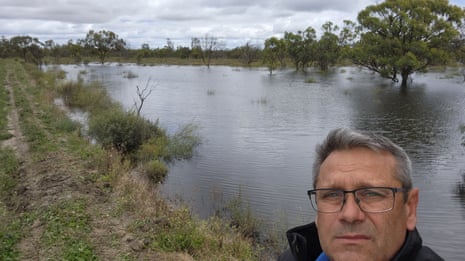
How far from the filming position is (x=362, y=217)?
204cm

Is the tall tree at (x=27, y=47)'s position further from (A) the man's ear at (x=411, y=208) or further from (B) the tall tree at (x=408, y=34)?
(A) the man's ear at (x=411, y=208)

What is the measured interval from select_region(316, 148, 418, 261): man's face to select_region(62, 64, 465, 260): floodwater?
20.7 ft

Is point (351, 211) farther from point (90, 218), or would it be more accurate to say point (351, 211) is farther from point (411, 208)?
point (90, 218)

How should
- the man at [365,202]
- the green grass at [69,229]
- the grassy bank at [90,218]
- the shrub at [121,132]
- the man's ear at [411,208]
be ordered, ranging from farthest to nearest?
1. the shrub at [121,132]
2. the grassy bank at [90,218]
3. the green grass at [69,229]
4. the man's ear at [411,208]
5. the man at [365,202]

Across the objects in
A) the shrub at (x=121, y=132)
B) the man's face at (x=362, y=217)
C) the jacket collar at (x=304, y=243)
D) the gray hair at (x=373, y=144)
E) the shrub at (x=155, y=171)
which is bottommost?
the shrub at (x=155, y=171)

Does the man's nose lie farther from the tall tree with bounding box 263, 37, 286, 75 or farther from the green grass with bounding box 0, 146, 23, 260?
the tall tree with bounding box 263, 37, 286, 75

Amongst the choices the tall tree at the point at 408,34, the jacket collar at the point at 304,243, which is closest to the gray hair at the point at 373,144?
the jacket collar at the point at 304,243

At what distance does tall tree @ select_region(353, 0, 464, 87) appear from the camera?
36406mm

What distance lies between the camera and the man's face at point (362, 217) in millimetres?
2029

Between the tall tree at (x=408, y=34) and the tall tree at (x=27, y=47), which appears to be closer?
the tall tree at (x=408, y=34)

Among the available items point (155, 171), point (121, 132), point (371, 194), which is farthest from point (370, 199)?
point (121, 132)

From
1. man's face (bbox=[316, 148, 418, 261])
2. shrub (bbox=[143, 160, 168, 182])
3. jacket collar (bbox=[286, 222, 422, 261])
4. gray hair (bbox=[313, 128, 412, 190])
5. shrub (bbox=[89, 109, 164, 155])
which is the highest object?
gray hair (bbox=[313, 128, 412, 190])

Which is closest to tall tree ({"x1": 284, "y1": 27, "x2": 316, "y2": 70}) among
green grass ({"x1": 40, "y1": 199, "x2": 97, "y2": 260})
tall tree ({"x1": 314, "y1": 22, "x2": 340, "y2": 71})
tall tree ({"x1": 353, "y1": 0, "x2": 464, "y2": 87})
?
tall tree ({"x1": 314, "y1": 22, "x2": 340, "y2": 71})

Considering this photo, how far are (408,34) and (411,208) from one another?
40111 mm
